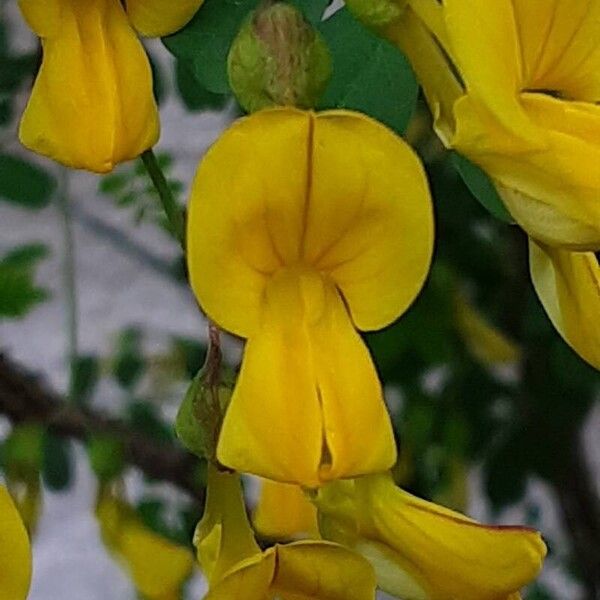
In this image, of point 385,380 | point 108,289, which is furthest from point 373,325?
point 108,289

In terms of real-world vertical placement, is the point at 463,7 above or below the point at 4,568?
Answer: above

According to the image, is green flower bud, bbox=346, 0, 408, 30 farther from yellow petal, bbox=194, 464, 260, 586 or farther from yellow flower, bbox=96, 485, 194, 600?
yellow flower, bbox=96, 485, 194, 600

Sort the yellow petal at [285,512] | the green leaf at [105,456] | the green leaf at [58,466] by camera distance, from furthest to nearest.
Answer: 1. the green leaf at [58,466]
2. the green leaf at [105,456]
3. the yellow petal at [285,512]

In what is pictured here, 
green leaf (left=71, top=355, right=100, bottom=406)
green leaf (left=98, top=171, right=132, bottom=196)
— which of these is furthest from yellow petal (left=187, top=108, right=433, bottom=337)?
green leaf (left=71, top=355, right=100, bottom=406)

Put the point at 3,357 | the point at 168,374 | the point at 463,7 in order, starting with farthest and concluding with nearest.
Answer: the point at 168,374 < the point at 3,357 < the point at 463,7

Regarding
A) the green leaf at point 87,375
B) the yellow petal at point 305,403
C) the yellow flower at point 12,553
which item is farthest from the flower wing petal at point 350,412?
the green leaf at point 87,375

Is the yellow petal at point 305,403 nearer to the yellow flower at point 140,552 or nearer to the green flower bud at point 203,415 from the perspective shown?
the green flower bud at point 203,415

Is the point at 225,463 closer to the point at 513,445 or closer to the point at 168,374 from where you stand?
the point at 513,445
